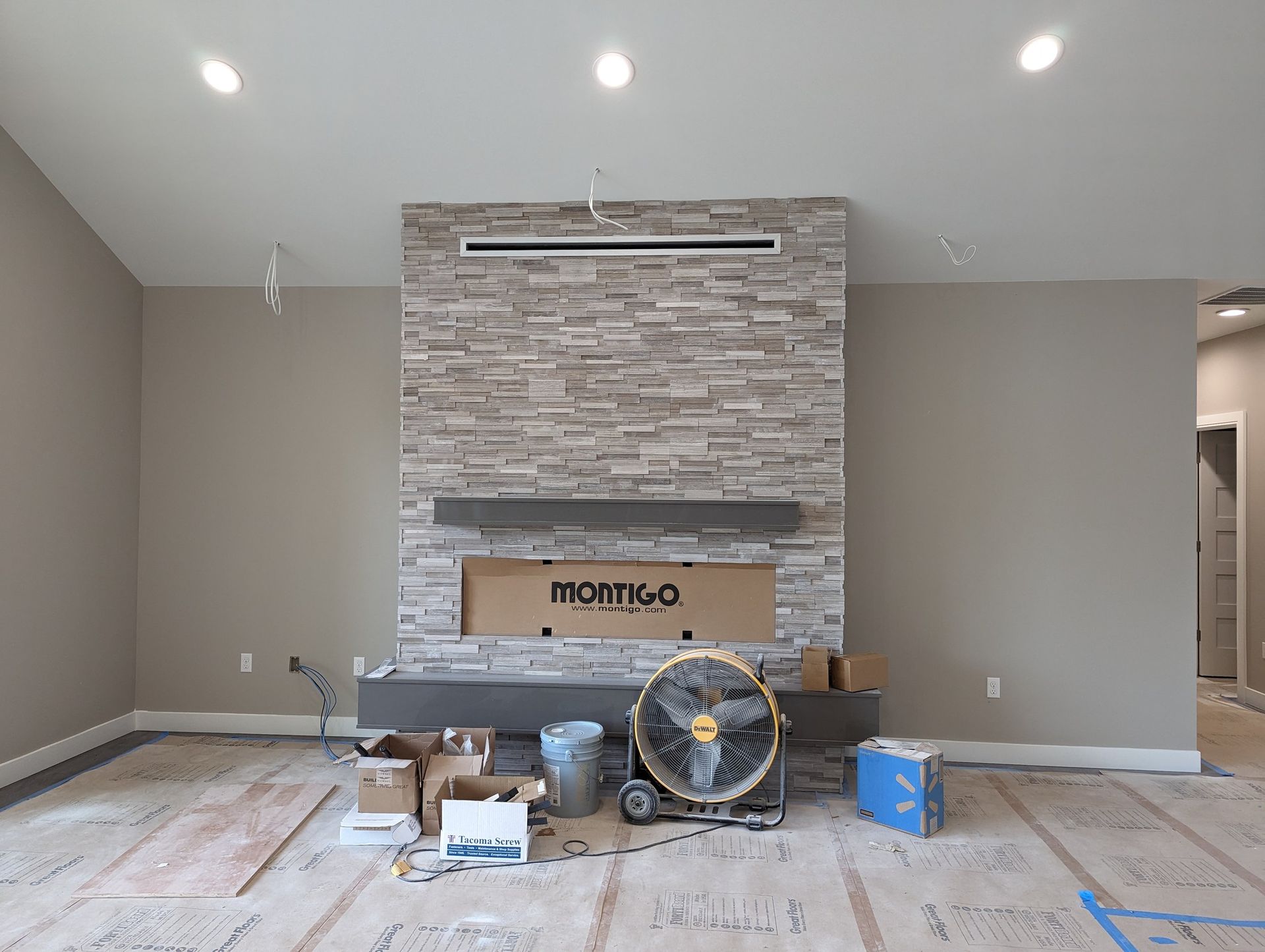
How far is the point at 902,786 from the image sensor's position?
3.21m

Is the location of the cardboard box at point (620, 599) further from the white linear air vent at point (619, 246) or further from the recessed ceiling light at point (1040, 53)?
the recessed ceiling light at point (1040, 53)

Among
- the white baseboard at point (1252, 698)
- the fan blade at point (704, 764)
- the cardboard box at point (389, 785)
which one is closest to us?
the cardboard box at point (389, 785)

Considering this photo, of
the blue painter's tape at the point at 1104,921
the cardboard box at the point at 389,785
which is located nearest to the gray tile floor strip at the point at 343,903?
the cardboard box at the point at 389,785

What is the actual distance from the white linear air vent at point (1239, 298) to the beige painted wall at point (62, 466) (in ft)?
19.2

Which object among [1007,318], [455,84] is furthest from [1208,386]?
[455,84]

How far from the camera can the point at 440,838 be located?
2.95 m

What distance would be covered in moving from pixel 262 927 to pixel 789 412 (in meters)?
2.77

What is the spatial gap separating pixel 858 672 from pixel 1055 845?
944 mm

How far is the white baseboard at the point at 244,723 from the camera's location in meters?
4.43

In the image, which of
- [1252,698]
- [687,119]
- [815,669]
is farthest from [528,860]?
[1252,698]

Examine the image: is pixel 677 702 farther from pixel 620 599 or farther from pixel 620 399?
pixel 620 399

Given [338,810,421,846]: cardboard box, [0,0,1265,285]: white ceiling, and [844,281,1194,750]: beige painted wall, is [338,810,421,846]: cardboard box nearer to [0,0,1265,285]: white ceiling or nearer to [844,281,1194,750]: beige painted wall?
[844,281,1194,750]: beige painted wall

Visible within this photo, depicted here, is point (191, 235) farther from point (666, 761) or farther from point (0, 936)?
point (666, 761)

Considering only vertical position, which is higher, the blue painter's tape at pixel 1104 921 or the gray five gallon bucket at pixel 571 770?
the gray five gallon bucket at pixel 571 770
